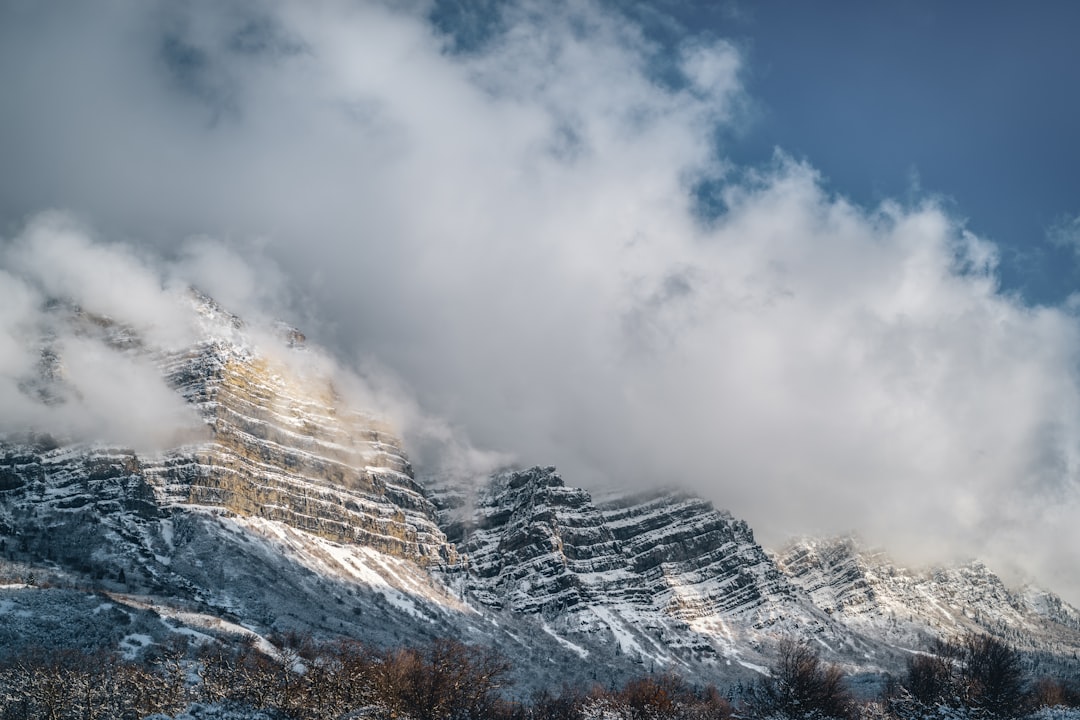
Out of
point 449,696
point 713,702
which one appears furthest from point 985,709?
point 449,696

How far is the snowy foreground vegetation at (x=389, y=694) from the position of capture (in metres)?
81.5

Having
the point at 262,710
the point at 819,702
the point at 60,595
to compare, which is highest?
the point at 60,595

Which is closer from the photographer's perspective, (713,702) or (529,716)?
(529,716)

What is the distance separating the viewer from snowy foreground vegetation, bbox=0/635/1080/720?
8150 centimetres

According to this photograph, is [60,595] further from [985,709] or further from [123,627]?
[985,709]

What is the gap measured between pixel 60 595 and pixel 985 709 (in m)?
148

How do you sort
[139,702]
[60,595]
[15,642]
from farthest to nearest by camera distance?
1. [60,595]
2. [15,642]
3. [139,702]

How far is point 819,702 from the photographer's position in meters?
106

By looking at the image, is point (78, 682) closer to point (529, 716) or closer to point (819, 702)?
point (529, 716)

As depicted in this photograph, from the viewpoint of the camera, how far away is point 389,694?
274 ft

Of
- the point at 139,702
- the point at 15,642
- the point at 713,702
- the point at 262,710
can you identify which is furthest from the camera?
the point at 713,702

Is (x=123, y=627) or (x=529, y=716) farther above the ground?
(x=123, y=627)

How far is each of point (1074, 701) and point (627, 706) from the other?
80.3 meters

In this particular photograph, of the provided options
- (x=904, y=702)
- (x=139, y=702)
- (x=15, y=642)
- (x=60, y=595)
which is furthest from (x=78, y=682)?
(x=904, y=702)
